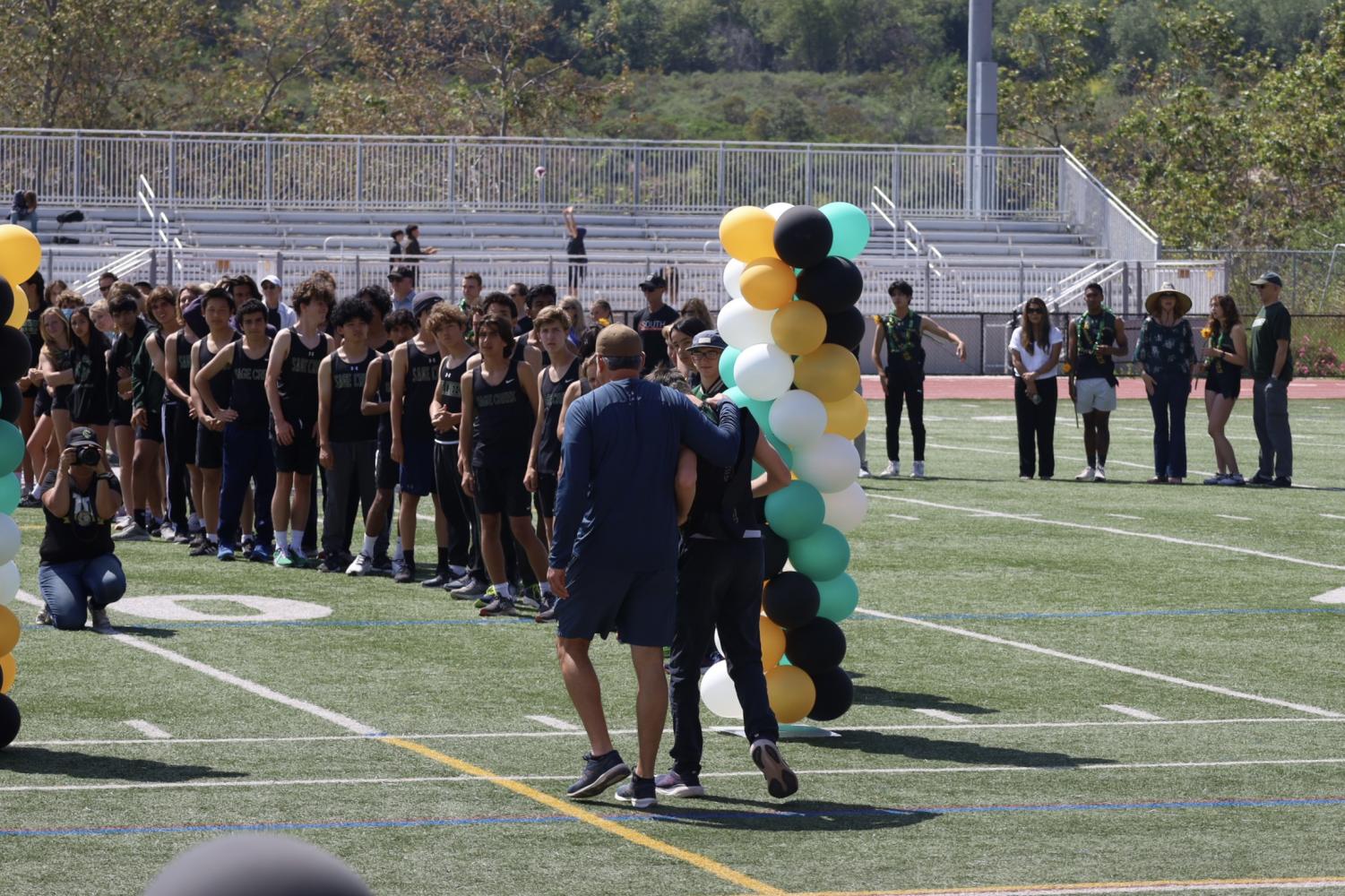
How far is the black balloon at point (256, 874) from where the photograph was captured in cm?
223

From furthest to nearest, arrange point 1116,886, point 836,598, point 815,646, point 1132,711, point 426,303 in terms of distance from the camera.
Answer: point 426,303 < point 1132,711 < point 836,598 < point 815,646 < point 1116,886

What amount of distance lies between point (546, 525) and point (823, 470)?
14.5ft

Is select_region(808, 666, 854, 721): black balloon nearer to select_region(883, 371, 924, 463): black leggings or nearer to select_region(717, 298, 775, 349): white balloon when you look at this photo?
select_region(717, 298, 775, 349): white balloon

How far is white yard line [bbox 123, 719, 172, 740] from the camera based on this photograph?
910 centimetres

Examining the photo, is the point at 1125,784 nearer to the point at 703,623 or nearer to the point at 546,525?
the point at 703,623

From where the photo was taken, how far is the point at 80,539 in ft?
37.2

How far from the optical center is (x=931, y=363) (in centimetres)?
4328

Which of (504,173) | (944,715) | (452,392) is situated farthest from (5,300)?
(504,173)

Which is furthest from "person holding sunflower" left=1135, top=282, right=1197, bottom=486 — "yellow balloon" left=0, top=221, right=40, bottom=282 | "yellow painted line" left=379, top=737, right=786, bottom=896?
"yellow balloon" left=0, top=221, right=40, bottom=282

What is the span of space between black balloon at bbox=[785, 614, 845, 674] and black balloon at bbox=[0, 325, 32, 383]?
325 cm

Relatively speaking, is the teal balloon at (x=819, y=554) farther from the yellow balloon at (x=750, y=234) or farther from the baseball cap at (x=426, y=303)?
the baseball cap at (x=426, y=303)

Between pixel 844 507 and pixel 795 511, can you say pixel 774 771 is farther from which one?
pixel 844 507

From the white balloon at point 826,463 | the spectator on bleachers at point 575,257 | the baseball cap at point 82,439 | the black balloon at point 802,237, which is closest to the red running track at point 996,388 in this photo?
the spectator on bleachers at point 575,257

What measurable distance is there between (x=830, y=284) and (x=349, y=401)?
6180 mm
